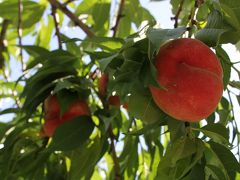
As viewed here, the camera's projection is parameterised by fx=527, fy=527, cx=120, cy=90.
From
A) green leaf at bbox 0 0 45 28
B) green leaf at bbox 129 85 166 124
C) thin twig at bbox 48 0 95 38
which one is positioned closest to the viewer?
green leaf at bbox 129 85 166 124

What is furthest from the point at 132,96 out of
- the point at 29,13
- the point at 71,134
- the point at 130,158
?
the point at 29,13

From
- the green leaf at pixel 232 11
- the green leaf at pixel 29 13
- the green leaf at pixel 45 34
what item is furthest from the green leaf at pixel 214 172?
the green leaf at pixel 45 34

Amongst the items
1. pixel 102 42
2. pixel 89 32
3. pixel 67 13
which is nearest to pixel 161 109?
pixel 102 42

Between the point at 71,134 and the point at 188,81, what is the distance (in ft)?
1.70

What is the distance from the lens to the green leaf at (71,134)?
1.35m

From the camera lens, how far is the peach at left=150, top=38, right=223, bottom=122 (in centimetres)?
93

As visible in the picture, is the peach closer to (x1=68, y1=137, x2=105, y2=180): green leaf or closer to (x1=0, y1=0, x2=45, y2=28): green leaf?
(x1=68, y1=137, x2=105, y2=180): green leaf

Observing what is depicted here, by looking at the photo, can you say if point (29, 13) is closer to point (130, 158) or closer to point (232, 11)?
point (130, 158)

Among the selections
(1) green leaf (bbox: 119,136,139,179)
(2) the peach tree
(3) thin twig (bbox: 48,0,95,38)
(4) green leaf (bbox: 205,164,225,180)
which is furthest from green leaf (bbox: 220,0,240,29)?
(3) thin twig (bbox: 48,0,95,38)

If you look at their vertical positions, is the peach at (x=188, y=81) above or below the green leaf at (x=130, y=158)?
above

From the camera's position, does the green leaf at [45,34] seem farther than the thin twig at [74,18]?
Yes

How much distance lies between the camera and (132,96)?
104 centimetres

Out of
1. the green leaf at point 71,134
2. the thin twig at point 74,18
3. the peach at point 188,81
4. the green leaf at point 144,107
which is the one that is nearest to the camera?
the peach at point 188,81

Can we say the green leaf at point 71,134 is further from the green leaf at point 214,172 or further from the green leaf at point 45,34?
the green leaf at point 45,34
